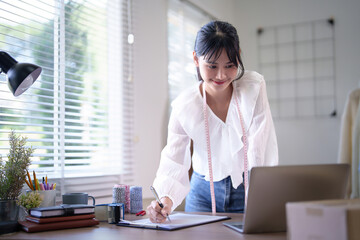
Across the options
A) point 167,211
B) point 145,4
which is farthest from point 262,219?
point 145,4

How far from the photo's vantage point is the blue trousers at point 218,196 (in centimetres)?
167

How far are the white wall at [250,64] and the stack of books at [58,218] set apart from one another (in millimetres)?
1202

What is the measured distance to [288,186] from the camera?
3.16 feet

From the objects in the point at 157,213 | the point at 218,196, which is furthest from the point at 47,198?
the point at 218,196

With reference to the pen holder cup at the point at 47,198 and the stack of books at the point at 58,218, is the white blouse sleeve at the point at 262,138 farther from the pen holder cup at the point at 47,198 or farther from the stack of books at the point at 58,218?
the pen holder cup at the point at 47,198

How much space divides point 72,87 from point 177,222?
1.10m

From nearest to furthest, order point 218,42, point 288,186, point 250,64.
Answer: point 288,186 < point 218,42 < point 250,64

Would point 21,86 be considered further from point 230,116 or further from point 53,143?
point 230,116

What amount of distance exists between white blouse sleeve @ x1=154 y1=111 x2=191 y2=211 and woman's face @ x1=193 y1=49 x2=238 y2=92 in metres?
0.22

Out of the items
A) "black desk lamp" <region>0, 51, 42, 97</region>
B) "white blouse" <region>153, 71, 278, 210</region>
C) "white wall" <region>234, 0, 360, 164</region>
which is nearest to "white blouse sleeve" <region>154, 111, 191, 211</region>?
"white blouse" <region>153, 71, 278, 210</region>

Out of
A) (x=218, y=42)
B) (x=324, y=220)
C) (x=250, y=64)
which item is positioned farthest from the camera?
(x=250, y=64)

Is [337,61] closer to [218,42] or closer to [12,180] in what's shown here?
[218,42]

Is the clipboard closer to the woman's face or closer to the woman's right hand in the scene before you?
the woman's right hand

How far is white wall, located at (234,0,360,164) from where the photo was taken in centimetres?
381
